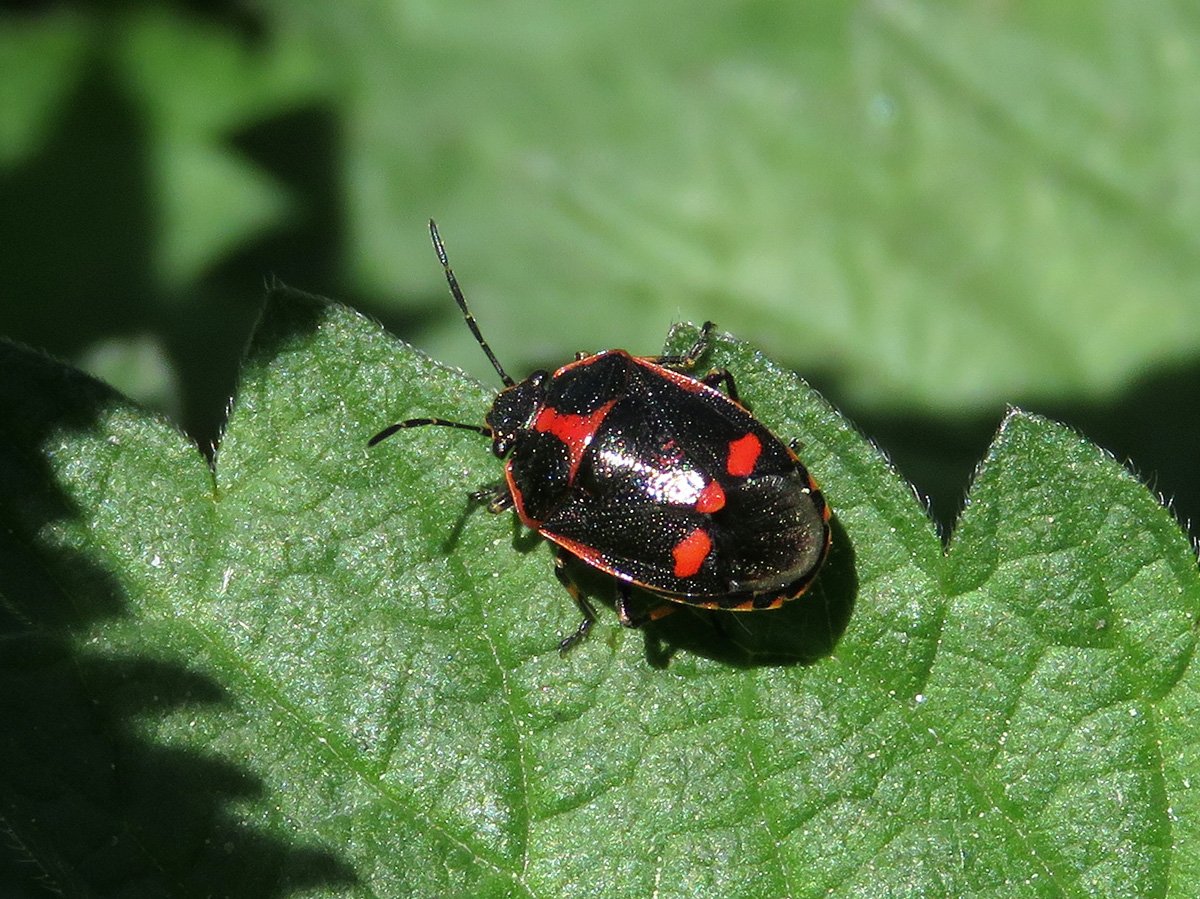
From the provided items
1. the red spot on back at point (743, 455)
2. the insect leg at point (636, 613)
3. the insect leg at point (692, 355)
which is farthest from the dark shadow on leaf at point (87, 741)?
the insect leg at point (692, 355)

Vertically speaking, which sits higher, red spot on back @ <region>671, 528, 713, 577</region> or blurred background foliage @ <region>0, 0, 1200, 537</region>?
blurred background foliage @ <region>0, 0, 1200, 537</region>

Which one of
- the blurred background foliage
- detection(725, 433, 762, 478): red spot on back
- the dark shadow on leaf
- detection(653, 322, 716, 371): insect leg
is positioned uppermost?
the blurred background foliage

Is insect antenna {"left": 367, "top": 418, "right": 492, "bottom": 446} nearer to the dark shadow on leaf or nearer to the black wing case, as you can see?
the black wing case

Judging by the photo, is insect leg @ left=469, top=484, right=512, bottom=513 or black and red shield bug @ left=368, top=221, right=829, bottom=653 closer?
black and red shield bug @ left=368, top=221, right=829, bottom=653

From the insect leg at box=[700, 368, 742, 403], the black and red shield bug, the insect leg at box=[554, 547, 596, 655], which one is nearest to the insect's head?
the black and red shield bug

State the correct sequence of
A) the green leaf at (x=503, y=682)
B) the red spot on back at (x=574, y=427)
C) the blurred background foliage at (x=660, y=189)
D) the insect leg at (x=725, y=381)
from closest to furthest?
the green leaf at (x=503, y=682)
the insect leg at (x=725, y=381)
the red spot on back at (x=574, y=427)
the blurred background foliage at (x=660, y=189)

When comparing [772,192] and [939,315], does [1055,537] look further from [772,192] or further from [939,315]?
[772,192]

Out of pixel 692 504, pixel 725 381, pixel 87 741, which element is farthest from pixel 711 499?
pixel 87 741

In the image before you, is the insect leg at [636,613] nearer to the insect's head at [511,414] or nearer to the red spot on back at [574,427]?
the red spot on back at [574,427]
